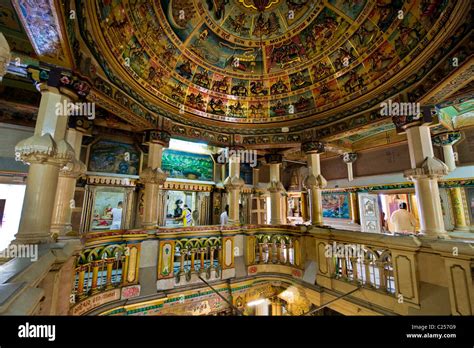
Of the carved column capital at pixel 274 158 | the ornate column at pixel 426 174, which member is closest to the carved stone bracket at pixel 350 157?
the carved column capital at pixel 274 158

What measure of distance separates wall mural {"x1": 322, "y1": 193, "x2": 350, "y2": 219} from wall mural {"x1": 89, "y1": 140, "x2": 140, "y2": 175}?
9.26 metres

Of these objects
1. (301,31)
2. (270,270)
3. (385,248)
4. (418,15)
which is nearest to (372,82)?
(418,15)

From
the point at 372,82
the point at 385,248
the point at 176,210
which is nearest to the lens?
the point at 385,248

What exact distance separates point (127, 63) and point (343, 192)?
9938 mm

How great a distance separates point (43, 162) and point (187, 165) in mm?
6330

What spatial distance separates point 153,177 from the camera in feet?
16.7

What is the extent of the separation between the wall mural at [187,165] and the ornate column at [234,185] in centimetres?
319

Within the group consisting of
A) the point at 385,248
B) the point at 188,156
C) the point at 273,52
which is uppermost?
the point at 273,52

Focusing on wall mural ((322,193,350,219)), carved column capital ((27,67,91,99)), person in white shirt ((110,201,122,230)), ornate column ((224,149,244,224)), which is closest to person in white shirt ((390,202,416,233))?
wall mural ((322,193,350,219))

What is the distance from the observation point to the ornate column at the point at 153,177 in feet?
16.5

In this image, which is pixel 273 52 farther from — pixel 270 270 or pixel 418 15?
pixel 270 270

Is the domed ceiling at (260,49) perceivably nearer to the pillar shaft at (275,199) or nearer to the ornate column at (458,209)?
the pillar shaft at (275,199)

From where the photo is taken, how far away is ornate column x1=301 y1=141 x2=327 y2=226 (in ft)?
19.0

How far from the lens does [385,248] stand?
11.8 ft
